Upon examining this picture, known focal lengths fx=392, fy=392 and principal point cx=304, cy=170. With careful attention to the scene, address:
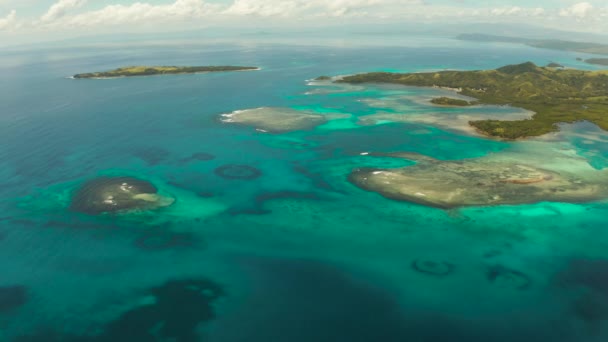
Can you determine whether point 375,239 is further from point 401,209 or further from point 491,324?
point 491,324

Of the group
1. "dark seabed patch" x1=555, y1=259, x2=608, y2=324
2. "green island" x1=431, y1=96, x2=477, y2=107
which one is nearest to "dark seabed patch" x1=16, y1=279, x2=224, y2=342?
"dark seabed patch" x1=555, y1=259, x2=608, y2=324

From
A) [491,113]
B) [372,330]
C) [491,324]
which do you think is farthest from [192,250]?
[491,113]

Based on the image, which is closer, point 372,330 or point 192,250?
point 372,330

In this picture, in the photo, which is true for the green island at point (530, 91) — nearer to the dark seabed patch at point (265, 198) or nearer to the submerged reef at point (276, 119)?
the submerged reef at point (276, 119)

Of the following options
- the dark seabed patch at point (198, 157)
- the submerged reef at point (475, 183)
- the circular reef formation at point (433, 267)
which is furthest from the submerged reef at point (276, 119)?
the circular reef formation at point (433, 267)

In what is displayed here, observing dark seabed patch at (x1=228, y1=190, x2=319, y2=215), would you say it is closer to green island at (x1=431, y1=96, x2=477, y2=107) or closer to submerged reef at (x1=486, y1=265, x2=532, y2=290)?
submerged reef at (x1=486, y1=265, x2=532, y2=290)

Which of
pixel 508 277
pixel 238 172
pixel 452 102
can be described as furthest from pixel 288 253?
pixel 452 102

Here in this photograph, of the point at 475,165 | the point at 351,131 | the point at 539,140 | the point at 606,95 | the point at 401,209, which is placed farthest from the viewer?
the point at 606,95
